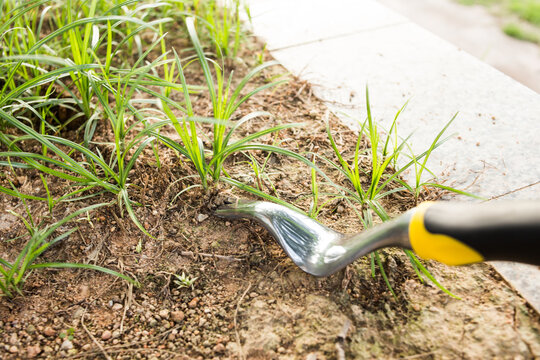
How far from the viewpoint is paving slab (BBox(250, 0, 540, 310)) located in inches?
60.1

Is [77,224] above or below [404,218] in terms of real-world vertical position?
below

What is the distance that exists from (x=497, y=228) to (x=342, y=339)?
1.47 ft

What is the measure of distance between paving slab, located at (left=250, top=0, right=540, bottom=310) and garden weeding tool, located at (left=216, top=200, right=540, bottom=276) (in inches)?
14.7

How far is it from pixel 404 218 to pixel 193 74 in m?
1.30

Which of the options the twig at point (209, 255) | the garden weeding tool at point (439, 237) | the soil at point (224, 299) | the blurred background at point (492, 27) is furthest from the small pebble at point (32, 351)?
the blurred background at point (492, 27)

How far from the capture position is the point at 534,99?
5.90 ft

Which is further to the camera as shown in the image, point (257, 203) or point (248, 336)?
point (257, 203)

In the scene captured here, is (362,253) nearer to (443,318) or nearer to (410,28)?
(443,318)

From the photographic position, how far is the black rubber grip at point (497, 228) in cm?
85

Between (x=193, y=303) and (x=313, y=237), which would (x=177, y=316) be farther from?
(x=313, y=237)

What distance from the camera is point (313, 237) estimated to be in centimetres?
121

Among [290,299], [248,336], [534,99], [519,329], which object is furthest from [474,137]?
[248,336]

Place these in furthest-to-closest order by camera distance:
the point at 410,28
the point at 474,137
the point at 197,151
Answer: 1. the point at 410,28
2. the point at 474,137
3. the point at 197,151

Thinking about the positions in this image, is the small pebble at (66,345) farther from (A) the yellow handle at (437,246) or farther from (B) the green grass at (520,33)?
(B) the green grass at (520,33)
